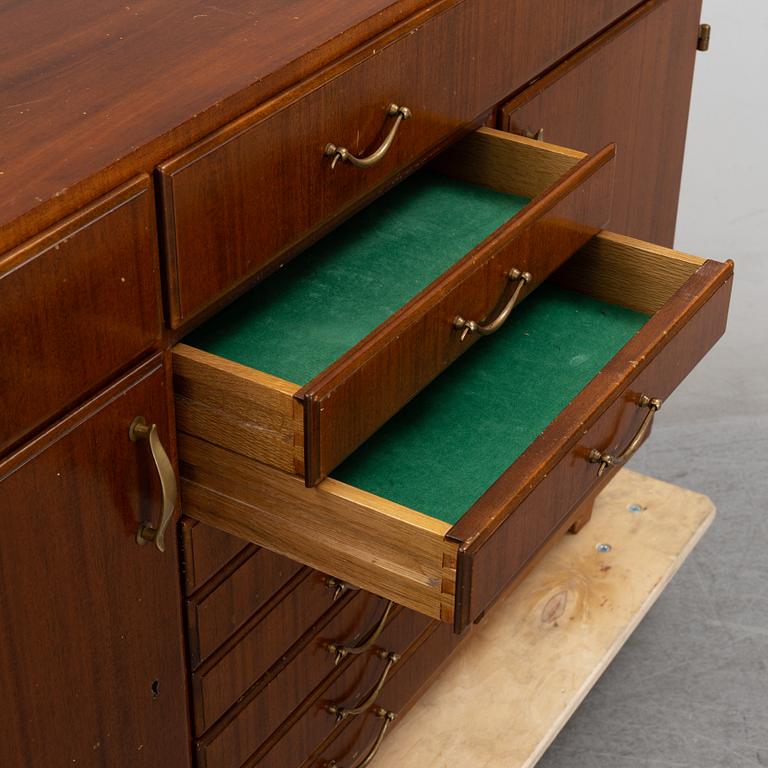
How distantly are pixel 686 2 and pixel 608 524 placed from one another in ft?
2.14

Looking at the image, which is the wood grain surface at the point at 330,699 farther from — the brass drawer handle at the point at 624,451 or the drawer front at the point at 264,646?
the brass drawer handle at the point at 624,451

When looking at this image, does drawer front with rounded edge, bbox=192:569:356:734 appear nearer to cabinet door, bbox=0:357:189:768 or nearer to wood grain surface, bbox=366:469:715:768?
cabinet door, bbox=0:357:189:768

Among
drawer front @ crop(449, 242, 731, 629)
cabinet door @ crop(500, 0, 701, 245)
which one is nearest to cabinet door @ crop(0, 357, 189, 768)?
drawer front @ crop(449, 242, 731, 629)

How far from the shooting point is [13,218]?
0.86 metres

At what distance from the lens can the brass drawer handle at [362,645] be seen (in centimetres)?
139

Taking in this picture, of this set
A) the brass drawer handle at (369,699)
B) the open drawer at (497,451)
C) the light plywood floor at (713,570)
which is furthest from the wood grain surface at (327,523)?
the light plywood floor at (713,570)

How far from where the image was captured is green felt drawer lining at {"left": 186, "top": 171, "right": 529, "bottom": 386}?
1.13m

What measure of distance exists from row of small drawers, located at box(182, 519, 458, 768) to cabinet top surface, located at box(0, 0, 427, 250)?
0.31m

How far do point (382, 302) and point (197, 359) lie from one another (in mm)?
204

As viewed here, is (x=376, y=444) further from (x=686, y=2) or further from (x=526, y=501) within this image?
(x=686, y=2)

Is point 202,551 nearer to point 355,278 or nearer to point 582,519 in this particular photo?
point 355,278

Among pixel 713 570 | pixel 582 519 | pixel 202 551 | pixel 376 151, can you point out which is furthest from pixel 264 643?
pixel 713 570

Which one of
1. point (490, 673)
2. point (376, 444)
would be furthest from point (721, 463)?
point (376, 444)

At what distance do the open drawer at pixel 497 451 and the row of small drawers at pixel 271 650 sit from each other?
0.09 m
